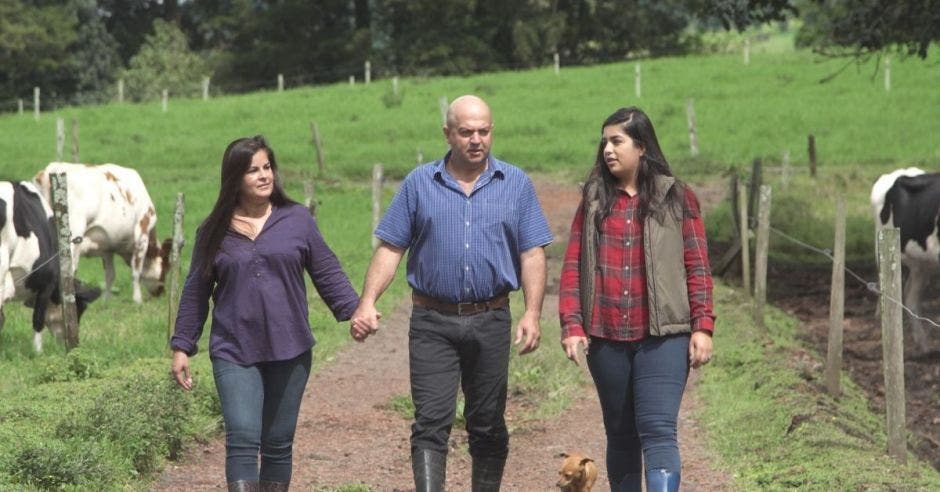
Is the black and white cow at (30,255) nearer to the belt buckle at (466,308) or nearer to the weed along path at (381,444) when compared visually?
the weed along path at (381,444)

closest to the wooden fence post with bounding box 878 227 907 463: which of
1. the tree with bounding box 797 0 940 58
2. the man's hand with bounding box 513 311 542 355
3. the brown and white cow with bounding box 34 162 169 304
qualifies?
the man's hand with bounding box 513 311 542 355

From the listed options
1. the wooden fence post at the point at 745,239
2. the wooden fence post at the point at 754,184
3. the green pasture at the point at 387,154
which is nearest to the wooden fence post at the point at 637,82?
the green pasture at the point at 387,154

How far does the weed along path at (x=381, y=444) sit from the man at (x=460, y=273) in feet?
4.71

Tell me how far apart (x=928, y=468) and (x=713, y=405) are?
175 centimetres

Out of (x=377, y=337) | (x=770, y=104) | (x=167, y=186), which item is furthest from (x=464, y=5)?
(x=377, y=337)

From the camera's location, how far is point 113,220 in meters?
18.2

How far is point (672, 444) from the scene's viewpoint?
645 centimetres

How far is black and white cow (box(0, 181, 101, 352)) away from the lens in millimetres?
13250

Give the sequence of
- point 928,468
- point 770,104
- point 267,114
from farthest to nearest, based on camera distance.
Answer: point 267,114 < point 770,104 < point 928,468

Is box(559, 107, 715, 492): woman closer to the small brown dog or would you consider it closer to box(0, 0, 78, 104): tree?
the small brown dog

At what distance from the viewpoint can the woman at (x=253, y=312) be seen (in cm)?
662

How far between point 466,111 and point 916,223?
1004cm

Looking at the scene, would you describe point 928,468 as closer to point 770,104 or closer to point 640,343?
point 640,343

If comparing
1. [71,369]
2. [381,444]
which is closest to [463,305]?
[381,444]
